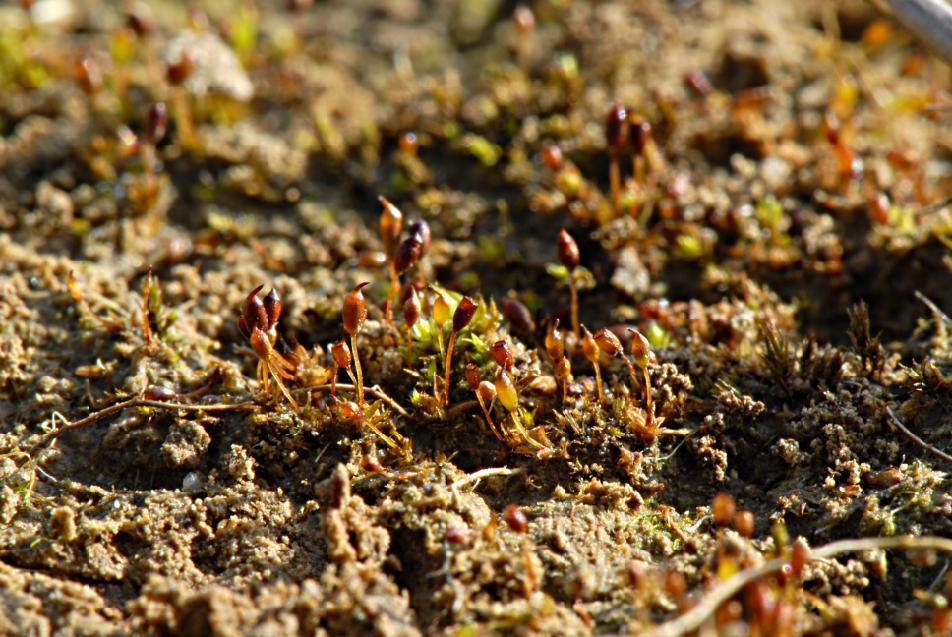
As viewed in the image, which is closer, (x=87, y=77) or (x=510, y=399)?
(x=510, y=399)

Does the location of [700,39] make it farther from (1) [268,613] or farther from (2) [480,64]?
(1) [268,613]

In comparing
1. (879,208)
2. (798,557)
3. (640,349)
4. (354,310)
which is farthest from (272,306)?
(879,208)

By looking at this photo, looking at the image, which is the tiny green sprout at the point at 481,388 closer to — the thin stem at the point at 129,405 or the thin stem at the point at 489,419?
the thin stem at the point at 489,419

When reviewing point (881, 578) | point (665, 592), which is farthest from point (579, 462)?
point (881, 578)

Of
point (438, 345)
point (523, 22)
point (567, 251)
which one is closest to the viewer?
point (438, 345)

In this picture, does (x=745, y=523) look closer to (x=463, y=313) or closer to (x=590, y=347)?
(x=590, y=347)

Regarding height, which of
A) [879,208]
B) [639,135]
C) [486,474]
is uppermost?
[639,135]

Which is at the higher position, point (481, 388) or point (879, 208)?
point (879, 208)
